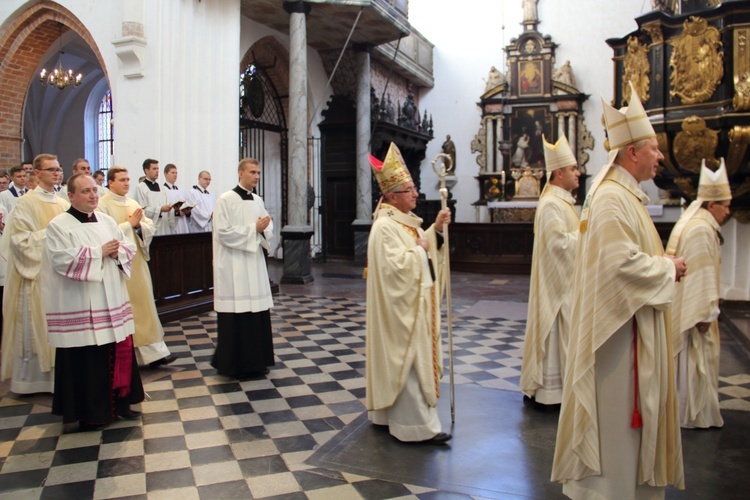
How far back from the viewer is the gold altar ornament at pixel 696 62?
21.0 feet

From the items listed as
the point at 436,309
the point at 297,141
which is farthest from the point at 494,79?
the point at 436,309

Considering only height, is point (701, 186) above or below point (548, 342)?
above

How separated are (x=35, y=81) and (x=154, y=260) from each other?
13100mm

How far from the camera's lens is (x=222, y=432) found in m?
3.95

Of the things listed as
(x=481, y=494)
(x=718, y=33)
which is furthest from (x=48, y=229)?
(x=718, y=33)

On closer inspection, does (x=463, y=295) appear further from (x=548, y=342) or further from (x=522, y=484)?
(x=522, y=484)

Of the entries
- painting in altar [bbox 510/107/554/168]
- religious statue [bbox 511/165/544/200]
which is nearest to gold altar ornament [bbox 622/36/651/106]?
religious statue [bbox 511/165/544/200]

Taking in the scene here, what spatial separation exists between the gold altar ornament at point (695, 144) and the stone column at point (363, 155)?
735cm

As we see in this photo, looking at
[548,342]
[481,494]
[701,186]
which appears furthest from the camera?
[548,342]

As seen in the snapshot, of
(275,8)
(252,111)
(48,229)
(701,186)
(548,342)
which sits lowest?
(548,342)

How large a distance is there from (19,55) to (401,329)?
10.4m

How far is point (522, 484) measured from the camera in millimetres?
3127

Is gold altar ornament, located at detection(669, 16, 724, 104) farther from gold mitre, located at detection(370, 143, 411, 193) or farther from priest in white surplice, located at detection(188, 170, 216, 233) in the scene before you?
priest in white surplice, located at detection(188, 170, 216, 233)

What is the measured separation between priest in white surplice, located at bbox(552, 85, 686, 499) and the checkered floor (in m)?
0.88
